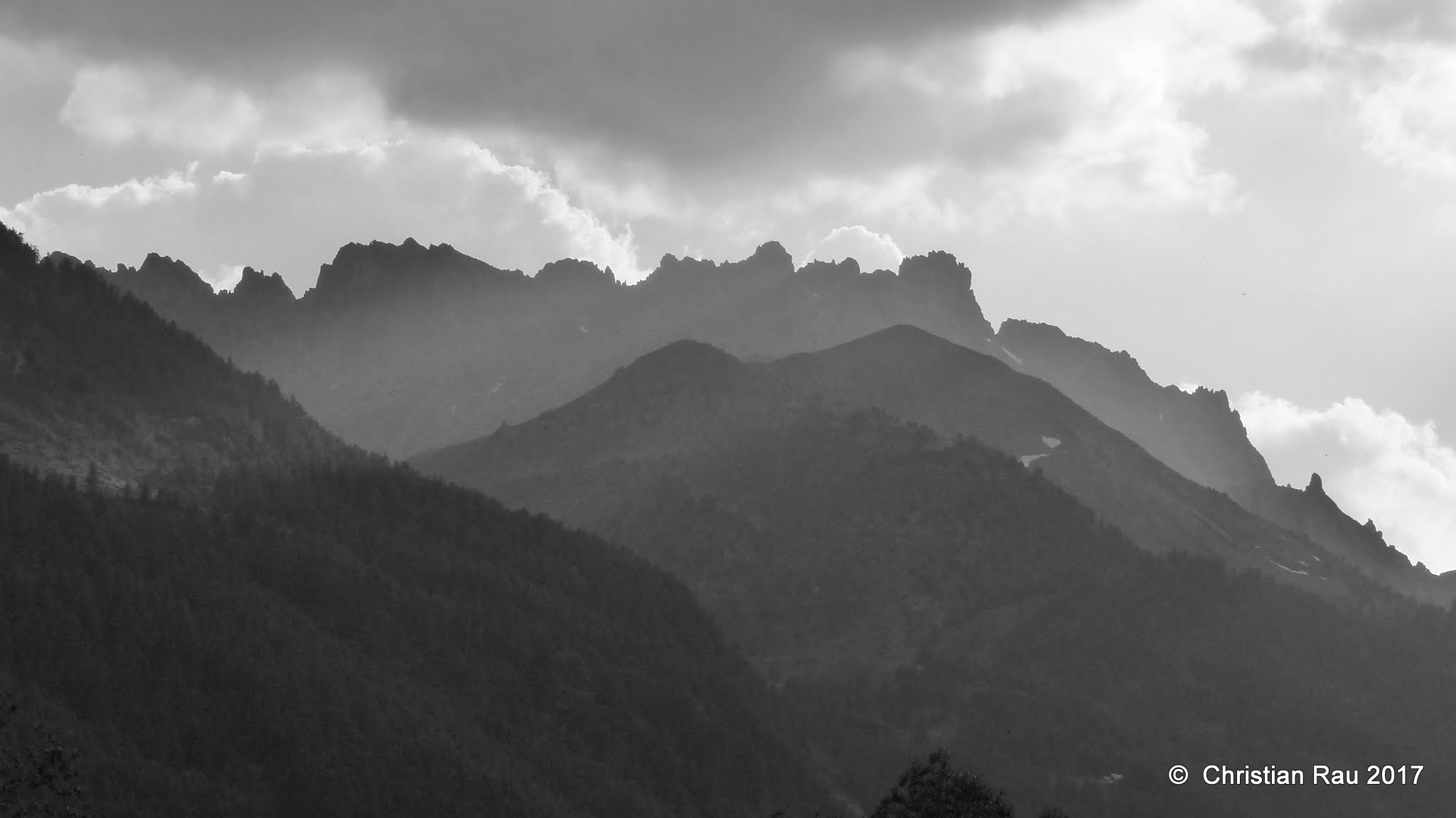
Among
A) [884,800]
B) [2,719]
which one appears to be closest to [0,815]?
[2,719]

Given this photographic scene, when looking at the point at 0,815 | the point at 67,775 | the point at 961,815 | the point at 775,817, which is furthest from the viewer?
the point at 0,815

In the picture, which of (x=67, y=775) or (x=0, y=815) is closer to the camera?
(x=67, y=775)

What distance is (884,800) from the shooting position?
479ft

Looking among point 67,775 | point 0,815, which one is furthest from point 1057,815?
point 0,815

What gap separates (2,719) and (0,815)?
2902 inches

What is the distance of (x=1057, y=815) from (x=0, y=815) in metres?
95.9

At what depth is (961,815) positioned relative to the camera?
141125 mm

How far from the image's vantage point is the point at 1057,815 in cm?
14888

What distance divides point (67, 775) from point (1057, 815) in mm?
63327

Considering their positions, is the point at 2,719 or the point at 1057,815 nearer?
the point at 2,719

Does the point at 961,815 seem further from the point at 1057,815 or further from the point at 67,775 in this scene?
the point at 67,775

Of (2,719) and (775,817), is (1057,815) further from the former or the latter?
(2,719)

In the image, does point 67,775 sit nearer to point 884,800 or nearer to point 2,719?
point 2,719

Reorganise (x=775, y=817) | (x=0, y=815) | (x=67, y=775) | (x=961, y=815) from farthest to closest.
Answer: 1. (x=0, y=815)
2. (x=775, y=817)
3. (x=961, y=815)
4. (x=67, y=775)
